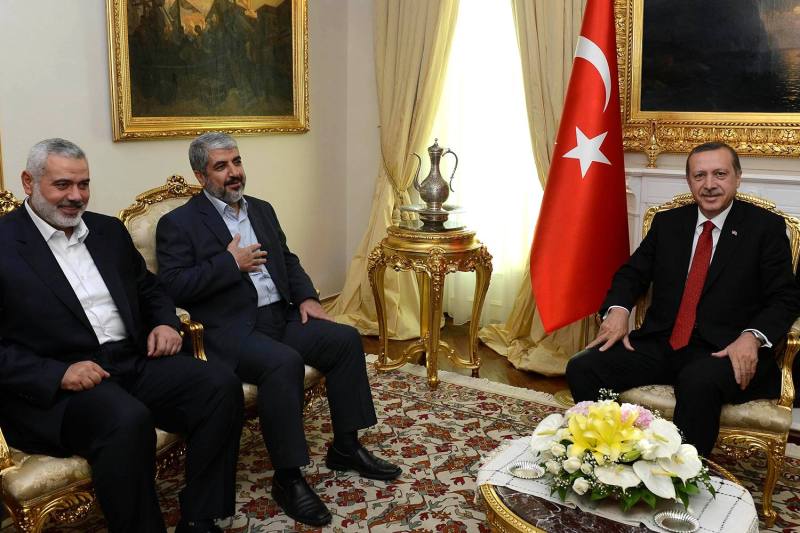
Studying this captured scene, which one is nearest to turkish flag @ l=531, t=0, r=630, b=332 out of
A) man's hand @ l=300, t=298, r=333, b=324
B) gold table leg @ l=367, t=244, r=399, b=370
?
gold table leg @ l=367, t=244, r=399, b=370

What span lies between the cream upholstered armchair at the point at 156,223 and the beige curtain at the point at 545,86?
1820 millimetres

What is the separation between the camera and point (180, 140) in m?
4.23

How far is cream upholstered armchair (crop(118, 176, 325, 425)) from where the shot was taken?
298cm

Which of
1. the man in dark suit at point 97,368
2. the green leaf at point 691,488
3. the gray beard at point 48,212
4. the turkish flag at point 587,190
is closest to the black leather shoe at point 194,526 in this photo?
the man in dark suit at point 97,368

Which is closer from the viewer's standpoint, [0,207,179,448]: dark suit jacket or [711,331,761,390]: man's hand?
[0,207,179,448]: dark suit jacket

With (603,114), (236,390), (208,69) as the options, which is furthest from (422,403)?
(208,69)

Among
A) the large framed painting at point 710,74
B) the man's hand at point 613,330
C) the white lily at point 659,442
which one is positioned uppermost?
the large framed painting at point 710,74

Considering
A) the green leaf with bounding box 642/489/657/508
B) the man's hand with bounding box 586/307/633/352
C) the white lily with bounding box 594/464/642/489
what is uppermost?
the man's hand with bounding box 586/307/633/352

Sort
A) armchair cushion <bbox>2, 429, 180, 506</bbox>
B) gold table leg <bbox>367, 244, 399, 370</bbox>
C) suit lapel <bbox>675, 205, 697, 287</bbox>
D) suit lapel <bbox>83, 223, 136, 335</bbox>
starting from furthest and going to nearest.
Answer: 1. gold table leg <bbox>367, 244, 399, 370</bbox>
2. suit lapel <bbox>675, 205, 697, 287</bbox>
3. suit lapel <bbox>83, 223, 136, 335</bbox>
4. armchair cushion <bbox>2, 429, 180, 506</bbox>

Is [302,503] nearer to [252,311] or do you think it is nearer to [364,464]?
[364,464]

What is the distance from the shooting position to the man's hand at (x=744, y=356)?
9.12 feet

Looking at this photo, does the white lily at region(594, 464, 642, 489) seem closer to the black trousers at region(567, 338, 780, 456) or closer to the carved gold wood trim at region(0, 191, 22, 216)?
the black trousers at region(567, 338, 780, 456)

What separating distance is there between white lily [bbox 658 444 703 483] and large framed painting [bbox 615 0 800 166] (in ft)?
8.45

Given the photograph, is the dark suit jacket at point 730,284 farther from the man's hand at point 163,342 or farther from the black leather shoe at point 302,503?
the man's hand at point 163,342
